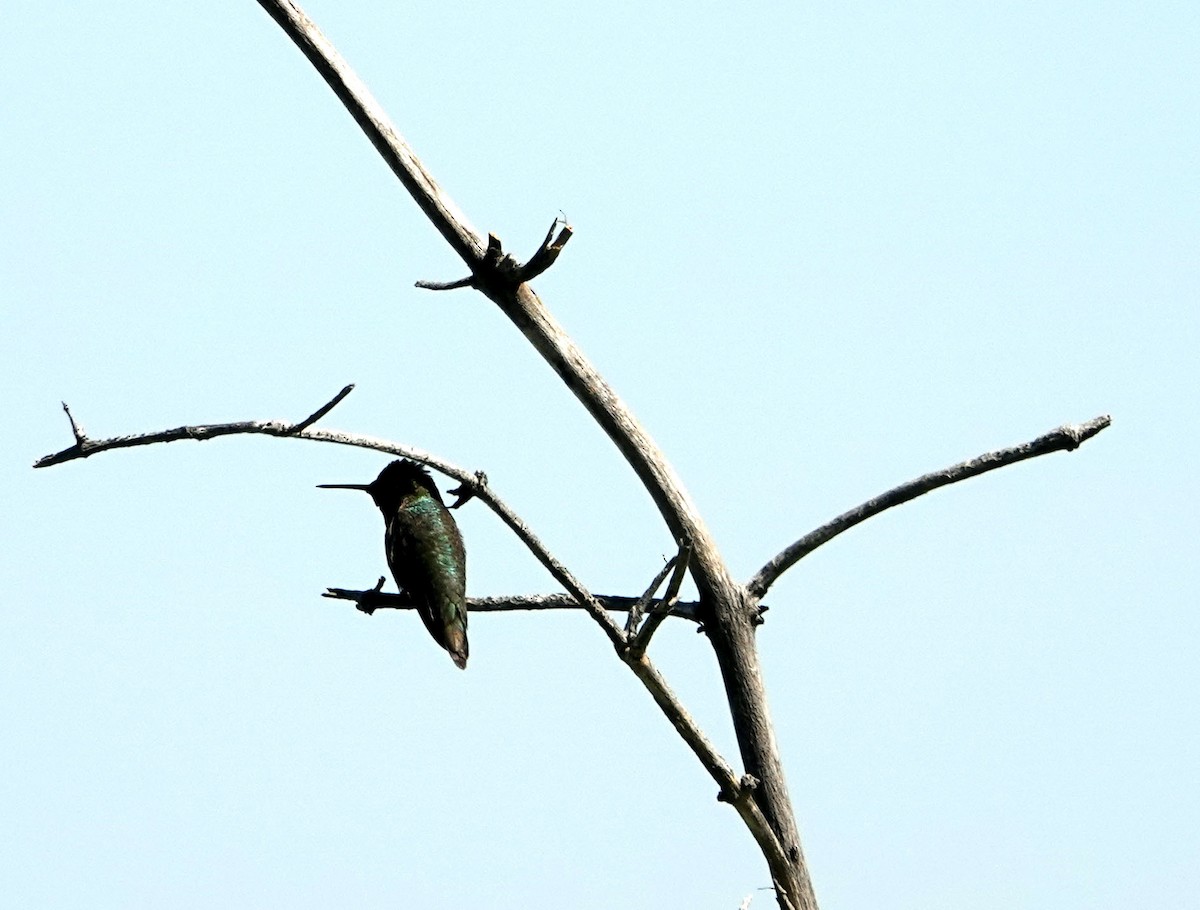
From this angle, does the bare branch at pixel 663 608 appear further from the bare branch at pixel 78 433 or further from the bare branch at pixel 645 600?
the bare branch at pixel 78 433

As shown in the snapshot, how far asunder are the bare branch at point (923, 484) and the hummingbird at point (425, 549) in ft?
8.41

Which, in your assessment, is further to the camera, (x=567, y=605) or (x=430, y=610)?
(x=430, y=610)

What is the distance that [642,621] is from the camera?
4273 mm

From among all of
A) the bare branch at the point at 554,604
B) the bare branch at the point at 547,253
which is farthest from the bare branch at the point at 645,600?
the bare branch at the point at 547,253

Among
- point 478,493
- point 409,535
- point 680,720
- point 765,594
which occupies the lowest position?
point 680,720

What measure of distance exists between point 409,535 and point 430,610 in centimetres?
66

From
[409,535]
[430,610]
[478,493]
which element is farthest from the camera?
[409,535]

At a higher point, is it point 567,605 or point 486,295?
point 486,295

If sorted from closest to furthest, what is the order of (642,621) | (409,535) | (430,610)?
(642,621)
(430,610)
(409,535)

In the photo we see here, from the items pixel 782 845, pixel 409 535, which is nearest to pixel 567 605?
pixel 782 845

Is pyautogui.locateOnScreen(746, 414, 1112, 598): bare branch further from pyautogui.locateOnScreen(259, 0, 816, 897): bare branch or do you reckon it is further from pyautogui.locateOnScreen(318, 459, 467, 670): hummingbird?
pyautogui.locateOnScreen(318, 459, 467, 670): hummingbird

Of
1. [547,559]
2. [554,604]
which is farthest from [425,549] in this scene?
[547,559]

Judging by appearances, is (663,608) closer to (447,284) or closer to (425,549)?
(447,284)

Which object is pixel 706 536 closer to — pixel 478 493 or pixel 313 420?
pixel 478 493
